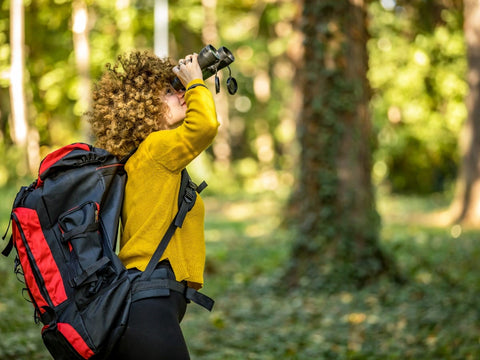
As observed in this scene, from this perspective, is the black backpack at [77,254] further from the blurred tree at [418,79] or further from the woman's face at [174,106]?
the blurred tree at [418,79]

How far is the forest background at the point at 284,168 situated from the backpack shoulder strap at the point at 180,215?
0.99 meters

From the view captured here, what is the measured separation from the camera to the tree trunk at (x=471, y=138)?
15180mm

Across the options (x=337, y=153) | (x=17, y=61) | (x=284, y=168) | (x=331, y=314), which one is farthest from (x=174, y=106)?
(x=284, y=168)

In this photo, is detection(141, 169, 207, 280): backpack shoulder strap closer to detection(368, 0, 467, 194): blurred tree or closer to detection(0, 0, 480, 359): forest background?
detection(0, 0, 480, 359): forest background

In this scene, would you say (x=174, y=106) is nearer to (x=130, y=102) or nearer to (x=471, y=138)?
(x=130, y=102)

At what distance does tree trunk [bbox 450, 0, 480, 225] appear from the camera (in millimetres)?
15180

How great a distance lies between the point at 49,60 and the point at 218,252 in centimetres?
Answer: 1548

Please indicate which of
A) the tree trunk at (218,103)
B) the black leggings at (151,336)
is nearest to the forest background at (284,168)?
the tree trunk at (218,103)

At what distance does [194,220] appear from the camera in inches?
114

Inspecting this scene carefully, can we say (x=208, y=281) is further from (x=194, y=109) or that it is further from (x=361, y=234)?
(x=194, y=109)

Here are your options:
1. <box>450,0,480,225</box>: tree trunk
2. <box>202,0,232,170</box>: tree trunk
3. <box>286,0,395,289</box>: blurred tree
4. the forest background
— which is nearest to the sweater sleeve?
the forest background

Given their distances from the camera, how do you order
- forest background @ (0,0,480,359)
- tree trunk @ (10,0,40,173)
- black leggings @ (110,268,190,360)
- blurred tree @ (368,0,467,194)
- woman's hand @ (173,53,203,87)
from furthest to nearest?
blurred tree @ (368,0,467,194), tree trunk @ (10,0,40,173), forest background @ (0,0,480,359), woman's hand @ (173,53,203,87), black leggings @ (110,268,190,360)

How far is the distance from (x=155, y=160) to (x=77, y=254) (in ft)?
1.60

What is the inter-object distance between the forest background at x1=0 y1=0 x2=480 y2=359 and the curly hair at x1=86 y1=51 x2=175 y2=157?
0.53 meters
